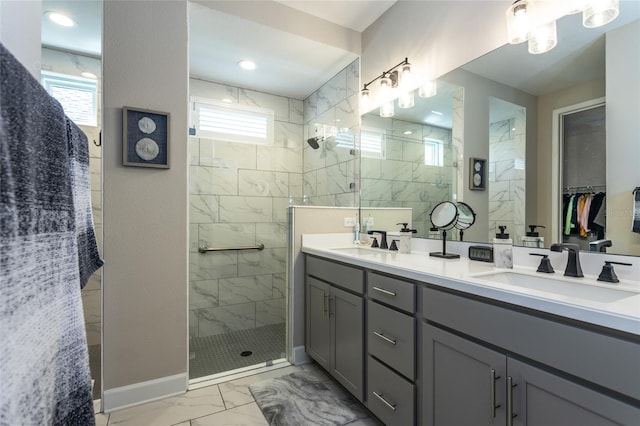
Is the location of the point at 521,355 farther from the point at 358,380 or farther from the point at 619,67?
the point at 619,67

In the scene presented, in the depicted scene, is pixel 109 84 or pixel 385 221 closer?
pixel 109 84

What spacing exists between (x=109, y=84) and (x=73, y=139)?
1.26 metres

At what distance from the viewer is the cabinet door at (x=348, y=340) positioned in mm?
1664

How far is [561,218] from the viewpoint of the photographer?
→ 138 centimetres

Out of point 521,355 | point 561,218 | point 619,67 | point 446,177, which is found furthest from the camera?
point 446,177

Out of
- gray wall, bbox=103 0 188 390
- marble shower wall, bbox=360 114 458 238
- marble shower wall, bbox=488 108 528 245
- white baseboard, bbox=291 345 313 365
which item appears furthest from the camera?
white baseboard, bbox=291 345 313 365

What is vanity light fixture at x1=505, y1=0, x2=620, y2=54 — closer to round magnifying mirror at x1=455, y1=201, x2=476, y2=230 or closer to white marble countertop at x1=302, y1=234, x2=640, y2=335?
round magnifying mirror at x1=455, y1=201, x2=476, y2=230

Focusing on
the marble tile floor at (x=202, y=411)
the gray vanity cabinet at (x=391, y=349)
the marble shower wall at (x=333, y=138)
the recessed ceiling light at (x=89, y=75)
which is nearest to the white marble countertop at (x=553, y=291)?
the gray vanity cabinet at (x=391, y=349)

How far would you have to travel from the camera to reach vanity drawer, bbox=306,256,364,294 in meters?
1.69

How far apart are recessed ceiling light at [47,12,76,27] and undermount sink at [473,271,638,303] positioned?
2.98 m

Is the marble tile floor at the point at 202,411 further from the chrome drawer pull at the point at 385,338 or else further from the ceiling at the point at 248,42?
the ceiling at the point at 248,42

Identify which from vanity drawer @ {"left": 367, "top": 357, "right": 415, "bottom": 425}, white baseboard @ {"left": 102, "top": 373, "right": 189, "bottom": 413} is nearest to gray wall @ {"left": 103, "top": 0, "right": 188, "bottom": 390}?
white baseboard @ {"left": 102, "top": 373, "right": 189, "bottom": 413}

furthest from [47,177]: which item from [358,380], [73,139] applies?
[358,380]

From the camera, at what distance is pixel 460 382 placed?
3.63 feet
